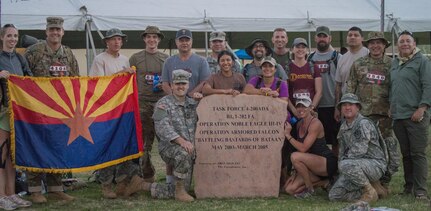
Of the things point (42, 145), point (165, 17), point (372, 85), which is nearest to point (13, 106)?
point (42, 145)

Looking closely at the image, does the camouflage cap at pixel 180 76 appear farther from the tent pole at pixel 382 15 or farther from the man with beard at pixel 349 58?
the tent pole at pixel 382 15

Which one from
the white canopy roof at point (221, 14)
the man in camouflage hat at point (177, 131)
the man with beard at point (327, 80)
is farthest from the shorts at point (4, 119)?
the white canopy roof at point (221, 14)

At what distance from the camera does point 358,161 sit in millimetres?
6164

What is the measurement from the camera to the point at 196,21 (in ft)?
38.4

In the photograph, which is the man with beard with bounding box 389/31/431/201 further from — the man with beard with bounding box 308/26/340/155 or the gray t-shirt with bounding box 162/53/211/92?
the gray t-shirt with bounding box 162/53/211/92

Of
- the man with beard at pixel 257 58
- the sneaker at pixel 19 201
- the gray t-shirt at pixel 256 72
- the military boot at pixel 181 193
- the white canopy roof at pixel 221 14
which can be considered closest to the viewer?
the sneaker at pixel 19 201

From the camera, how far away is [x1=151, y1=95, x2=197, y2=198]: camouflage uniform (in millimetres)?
6207

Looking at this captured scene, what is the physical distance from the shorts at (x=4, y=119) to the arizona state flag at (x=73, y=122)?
3.1 inches

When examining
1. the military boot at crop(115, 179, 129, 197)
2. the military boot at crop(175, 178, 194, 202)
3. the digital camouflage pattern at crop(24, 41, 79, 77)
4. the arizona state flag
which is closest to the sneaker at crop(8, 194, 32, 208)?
the arizona state flag

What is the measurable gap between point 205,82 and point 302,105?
41.9 inches

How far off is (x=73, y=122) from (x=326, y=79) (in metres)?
2.99

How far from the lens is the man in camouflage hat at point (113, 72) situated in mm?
6547

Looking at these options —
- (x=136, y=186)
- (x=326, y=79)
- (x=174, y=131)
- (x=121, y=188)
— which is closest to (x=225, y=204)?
(x=174, y=131)

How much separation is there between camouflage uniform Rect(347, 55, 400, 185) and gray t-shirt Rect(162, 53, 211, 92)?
1644 mm
